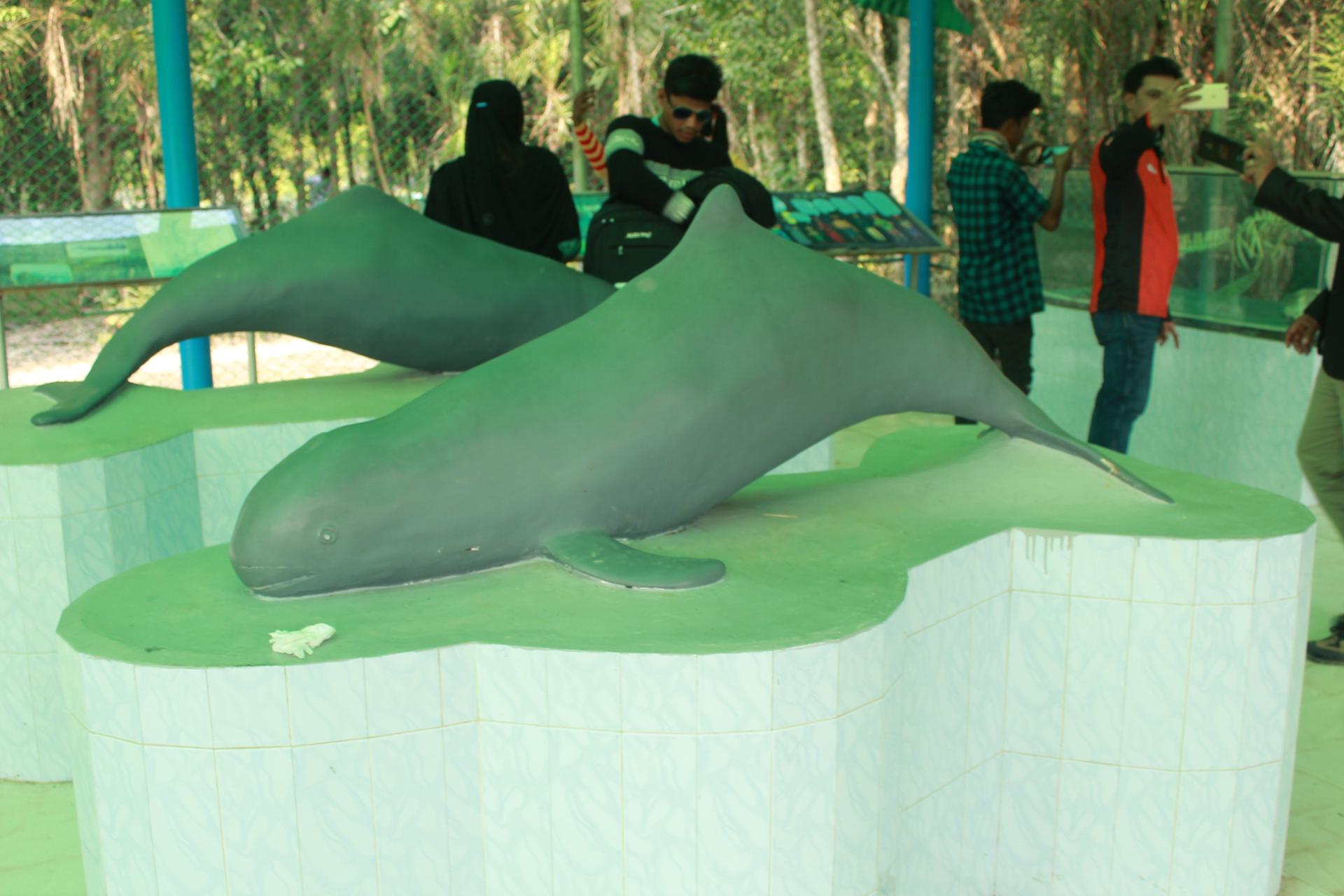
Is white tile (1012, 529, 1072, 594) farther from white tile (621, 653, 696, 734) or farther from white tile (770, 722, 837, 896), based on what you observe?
white tile (621, 653, 696, 734)

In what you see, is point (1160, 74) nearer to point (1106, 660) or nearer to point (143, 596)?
point (1106, 660)

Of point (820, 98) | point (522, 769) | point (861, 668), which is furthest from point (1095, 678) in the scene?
point (820, 98)

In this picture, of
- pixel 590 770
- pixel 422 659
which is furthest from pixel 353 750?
pixel 590 770

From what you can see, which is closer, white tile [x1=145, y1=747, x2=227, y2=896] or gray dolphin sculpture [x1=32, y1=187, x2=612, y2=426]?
→ white tile [x1=145, y1=747, x2=227, y2=896]

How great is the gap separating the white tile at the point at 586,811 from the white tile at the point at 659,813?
0.09 ft

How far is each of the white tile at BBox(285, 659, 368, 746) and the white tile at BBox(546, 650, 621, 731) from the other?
0.39 meters

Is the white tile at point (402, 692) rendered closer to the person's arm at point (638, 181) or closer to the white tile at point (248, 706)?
the white tile at point (248, 706)

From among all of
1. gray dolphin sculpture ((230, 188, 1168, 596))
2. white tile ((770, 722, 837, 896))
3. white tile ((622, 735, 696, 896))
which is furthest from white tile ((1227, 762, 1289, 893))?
white tile ((622, 735, 696, 896))

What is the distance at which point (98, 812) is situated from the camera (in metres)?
2.94

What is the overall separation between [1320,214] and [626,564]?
3299mm

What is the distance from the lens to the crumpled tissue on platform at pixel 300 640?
9.30 feet

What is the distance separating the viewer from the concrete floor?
377 centimetres

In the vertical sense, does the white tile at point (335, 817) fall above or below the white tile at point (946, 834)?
above

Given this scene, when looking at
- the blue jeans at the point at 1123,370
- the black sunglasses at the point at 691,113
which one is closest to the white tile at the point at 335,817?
the black sunglasses at the point at 691,113
